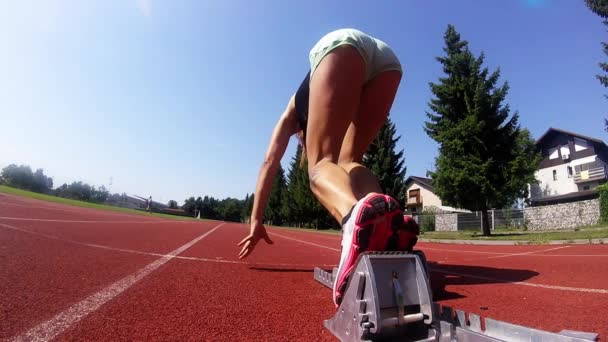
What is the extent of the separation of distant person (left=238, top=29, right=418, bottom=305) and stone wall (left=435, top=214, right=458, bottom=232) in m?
33.6

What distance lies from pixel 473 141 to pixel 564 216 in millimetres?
15914

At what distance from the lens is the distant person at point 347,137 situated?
1.45 m

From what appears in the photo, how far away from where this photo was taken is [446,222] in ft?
112

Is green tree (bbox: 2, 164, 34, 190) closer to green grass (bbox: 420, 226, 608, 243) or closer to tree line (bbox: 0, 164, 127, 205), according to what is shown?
tree line (bbox: 0, 164, 127, 205)

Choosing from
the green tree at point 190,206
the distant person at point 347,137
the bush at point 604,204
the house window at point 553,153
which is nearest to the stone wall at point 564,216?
the bush at point 604,204

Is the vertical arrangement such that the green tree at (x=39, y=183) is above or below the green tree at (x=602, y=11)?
below

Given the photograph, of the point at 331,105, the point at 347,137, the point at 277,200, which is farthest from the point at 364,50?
the point at 277,200

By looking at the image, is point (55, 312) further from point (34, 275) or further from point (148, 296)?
point (34, 275)

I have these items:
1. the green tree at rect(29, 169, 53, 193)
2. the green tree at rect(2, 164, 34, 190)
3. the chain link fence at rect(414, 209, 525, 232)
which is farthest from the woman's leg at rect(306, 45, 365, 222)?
the green tree at rect(2, 164, 34, 190)

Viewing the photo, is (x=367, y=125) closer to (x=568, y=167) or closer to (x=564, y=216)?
(x=564, y=216)

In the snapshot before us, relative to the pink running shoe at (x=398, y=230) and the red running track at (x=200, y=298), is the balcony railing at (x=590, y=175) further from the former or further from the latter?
the pink running shoe at (x=398, y=230)

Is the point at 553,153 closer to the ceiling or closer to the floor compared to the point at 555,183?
closer to the ceiling

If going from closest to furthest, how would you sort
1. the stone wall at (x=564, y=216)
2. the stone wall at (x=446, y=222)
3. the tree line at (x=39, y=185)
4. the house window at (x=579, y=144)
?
the stone wall at (x=564, y=216), the stone wall at (x=446, y=222), the house window at (x=579, y=144), the tree line at (x=39, y=185)

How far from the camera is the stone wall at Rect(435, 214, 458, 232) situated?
33.0m
